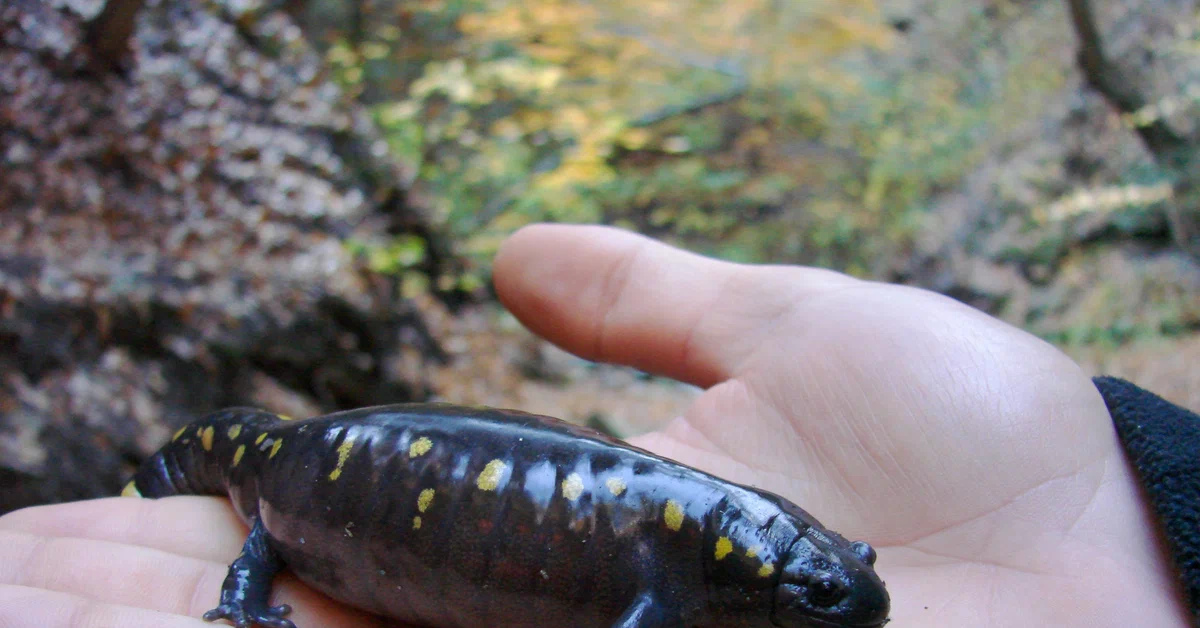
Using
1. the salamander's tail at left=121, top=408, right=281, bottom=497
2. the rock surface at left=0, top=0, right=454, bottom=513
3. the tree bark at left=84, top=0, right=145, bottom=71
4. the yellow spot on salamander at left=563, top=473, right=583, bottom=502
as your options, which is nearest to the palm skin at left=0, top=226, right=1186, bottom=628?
the salamander's tail at left=121, top=408, right=281, bottom=497

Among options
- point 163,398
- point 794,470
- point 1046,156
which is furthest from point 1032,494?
point 1046,156

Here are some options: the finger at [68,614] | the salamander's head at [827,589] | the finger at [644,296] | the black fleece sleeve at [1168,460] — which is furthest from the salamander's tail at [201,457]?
the black fleece sleeve at [1168,460]

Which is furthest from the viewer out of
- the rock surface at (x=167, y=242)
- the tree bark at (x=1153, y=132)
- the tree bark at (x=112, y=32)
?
the tree bark at (x=1153, y=132)

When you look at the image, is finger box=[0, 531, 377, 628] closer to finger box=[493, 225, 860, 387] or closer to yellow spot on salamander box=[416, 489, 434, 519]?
yellow spot on salamander box=[416, 489, 434, 519]

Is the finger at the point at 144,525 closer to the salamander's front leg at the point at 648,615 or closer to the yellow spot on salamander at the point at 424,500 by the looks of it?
the yellow spot on salamander at the point at 424,500

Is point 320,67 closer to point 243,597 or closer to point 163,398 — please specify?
point 163,398
